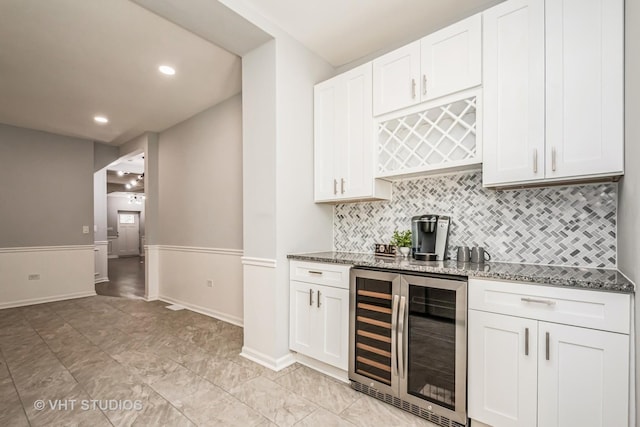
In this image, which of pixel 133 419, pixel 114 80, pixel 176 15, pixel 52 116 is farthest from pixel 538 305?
pixel 52 116

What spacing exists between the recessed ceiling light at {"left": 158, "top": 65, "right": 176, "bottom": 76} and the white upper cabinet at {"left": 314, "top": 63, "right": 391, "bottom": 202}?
5.28 feet

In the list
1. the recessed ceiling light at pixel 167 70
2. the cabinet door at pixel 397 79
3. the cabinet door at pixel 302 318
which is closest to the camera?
the cabinet door at pixel 397 79

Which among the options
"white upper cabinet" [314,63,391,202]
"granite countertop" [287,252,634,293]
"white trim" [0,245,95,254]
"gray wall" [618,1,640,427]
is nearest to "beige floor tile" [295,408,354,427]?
"granite countertop" [287,252,634,293]

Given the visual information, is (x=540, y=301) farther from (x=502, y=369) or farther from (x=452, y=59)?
(x=452, y=59)

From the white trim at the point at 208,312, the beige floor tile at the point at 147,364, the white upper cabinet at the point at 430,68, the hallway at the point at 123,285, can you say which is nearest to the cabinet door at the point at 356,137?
the white upper cabinet at the point at 430,68

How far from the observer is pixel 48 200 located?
16.9ft

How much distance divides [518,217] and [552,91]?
32.4 inches

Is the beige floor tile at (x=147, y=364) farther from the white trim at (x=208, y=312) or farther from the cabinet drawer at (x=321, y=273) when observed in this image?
the cabinet drawer at (x=321, y=273)

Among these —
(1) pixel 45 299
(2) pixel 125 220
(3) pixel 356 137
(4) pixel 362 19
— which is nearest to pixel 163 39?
(4) pixel 362 19

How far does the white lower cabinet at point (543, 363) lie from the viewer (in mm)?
1362

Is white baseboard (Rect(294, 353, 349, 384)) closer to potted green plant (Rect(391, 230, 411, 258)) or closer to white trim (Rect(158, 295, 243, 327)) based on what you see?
potted green plant (Rect(391, 230, 411, 258))

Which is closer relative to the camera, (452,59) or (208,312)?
(452,59)

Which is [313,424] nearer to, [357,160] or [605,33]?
[357,160]

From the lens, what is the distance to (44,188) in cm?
513
